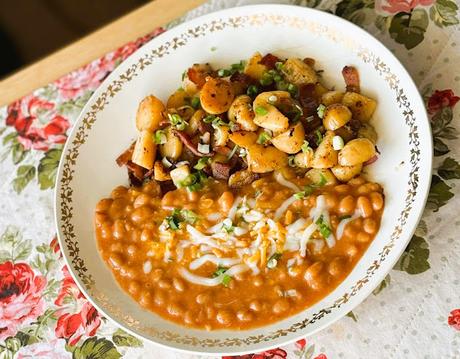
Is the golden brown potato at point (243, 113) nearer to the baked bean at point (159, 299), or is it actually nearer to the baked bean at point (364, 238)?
the baked bean at point (364, 238)

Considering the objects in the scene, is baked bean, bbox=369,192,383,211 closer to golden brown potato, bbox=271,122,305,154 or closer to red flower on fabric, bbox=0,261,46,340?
golden brown potato, bbox=271,122,305,154

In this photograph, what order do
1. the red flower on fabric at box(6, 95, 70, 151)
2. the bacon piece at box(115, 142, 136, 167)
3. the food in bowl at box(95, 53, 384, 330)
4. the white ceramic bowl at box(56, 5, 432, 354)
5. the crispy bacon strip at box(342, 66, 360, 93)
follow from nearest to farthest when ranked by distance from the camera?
1. the white ceramic bowl at box(56, 5, 432, 354)
2. the food in bowl at box(95, 53, 384, 330)
3. the crispy bacon strip at box(342, 66, 360, 93)
4. the bacon piece at box(115, 142, 136, 167)
5. the red flower on fabric at box(6, 95, 70, 151)

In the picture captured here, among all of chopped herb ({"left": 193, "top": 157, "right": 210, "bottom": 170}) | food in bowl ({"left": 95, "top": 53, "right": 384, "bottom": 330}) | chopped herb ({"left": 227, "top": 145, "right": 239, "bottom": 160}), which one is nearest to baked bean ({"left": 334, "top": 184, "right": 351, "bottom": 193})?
food in bowl ({"left": 95, "top": 53, "right": 384, "bottom": 330})

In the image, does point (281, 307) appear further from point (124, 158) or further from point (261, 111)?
point (124, 158)

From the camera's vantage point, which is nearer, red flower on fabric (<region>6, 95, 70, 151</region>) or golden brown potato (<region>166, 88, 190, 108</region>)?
golden brown potato (<region>166, 88, 190, 108</region>)

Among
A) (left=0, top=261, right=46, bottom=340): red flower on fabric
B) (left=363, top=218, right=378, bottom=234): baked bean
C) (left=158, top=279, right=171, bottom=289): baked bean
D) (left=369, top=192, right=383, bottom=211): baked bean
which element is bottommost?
(left=0, top=261, right=46, bottom=340): red flower on fabric

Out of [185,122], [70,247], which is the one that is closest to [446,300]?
[185,122]

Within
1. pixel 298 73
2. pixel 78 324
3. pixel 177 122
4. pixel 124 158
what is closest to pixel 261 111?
pixel 298 73
